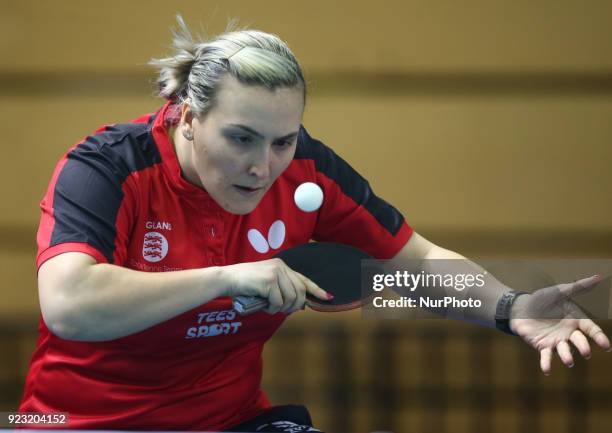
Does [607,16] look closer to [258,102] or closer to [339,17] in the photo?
[339,17]

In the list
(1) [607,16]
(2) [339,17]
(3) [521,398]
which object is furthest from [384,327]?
(1) [607,16]

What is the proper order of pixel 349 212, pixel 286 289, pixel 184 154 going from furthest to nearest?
pixel 349 212
pixel 184 154
pixel 286 289

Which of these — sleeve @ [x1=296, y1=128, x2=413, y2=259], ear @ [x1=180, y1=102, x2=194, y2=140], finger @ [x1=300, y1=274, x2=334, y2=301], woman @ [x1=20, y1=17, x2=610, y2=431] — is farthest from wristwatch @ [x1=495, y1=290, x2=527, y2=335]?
ear @ [x1=180, y1=102, x2=194, y2=140]

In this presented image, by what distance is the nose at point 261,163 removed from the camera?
1.76m

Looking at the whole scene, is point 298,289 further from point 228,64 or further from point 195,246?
point 228,64

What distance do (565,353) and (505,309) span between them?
25 centimetres

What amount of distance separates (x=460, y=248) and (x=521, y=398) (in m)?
0.66

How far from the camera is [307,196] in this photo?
203cm

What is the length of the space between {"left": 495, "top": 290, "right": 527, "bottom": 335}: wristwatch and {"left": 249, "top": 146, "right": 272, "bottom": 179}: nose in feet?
2.00

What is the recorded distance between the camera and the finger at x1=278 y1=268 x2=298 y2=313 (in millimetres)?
1675

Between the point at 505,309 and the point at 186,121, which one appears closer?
the point at 186,121

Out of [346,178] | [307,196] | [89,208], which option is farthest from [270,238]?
[89,208]

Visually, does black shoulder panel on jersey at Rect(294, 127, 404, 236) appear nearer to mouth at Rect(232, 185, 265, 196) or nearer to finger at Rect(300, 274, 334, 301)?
mouth at Rect(232, 185, 265, 196)

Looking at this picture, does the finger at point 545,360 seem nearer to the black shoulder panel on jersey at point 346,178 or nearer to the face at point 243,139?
the black shoulder panel on jersey at point 346,178
